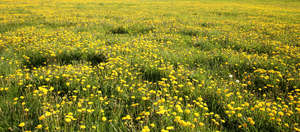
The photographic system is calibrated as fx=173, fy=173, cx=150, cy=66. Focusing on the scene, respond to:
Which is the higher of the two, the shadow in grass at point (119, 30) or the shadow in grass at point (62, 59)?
the shadow in grass at point (119, 30)

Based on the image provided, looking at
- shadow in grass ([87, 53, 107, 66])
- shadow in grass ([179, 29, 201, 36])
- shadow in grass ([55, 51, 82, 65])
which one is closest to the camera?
shadow in grass ([55, 51, 82, 65])

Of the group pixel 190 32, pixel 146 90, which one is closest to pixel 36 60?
pixel 146 90

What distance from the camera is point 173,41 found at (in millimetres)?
6078

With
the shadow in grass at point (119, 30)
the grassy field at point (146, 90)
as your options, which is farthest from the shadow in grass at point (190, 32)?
the shadow in grass at point (119, 30)

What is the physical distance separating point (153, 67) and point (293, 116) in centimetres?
236

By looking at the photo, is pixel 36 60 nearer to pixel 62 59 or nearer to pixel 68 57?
pixel 62 59

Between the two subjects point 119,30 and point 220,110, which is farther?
point 119,30

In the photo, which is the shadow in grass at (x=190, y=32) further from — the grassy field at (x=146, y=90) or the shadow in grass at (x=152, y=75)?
the shadow in grass at (x=152, y=75)

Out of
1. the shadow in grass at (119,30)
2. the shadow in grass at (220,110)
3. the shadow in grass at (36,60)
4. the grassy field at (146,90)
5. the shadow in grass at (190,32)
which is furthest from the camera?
the shadow in grass at (119,30)

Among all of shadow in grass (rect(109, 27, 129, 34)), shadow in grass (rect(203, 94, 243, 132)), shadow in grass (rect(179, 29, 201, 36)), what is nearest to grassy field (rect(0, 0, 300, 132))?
shadow in grass (rect(203, 94, 243, 132))

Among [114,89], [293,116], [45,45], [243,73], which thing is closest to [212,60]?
[243,73]

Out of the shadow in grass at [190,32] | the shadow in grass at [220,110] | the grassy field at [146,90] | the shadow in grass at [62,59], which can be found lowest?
the shadow in grass at [220,110]

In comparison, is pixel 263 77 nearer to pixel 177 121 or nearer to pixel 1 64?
pixel 177 121

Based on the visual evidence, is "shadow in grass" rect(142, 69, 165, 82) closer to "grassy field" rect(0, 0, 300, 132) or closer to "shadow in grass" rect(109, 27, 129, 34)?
"grassy field" rect(0, 0, 300, 132)
